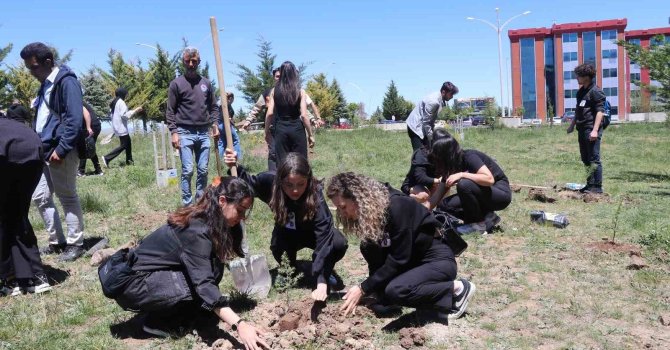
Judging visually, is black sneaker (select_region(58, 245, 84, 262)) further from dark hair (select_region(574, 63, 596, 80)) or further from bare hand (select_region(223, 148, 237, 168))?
dark hair (select_region(574, 63, 596, 80))

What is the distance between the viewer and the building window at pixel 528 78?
241 ft

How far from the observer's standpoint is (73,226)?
523 centimetres

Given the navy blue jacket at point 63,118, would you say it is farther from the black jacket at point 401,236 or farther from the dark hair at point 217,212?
the black jacket at point 401,236

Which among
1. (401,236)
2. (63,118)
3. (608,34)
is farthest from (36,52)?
(608,34)

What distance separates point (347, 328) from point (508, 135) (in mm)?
19755

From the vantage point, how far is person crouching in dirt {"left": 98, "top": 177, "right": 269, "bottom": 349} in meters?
3.20

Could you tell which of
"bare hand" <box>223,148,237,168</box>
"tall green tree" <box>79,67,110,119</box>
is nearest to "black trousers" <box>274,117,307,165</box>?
"bare hand" <box>223,148,237,168</box>

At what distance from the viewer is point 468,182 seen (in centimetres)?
539

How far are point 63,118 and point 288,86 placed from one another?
7.03 ft

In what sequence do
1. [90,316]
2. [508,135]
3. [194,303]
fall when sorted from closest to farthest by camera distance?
[194,303], [90,316], [508,135]

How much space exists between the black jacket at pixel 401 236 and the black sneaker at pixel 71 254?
303 cm

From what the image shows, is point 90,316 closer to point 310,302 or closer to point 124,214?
point 310,302

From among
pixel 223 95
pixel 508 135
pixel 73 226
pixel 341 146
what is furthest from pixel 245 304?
pixel 508 135

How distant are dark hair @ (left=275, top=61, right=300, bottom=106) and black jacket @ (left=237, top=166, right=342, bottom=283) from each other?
1.78 meters
